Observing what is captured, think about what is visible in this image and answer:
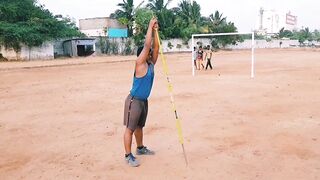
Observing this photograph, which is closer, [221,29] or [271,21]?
[221,29]

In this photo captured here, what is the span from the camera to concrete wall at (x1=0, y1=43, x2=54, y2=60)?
1296 inches

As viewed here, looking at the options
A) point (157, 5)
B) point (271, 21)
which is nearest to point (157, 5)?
point (157, 5)

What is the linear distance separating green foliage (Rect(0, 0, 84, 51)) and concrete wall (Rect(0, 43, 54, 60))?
1.47 ft

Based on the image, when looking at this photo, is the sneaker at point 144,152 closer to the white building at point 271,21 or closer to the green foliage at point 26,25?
the green foliage at point 26,25

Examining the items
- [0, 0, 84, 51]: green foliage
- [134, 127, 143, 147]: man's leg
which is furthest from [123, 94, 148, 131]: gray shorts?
[0, 0, 84, 51]: green foliage

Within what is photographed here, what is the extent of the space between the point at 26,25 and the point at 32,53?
2.65 m

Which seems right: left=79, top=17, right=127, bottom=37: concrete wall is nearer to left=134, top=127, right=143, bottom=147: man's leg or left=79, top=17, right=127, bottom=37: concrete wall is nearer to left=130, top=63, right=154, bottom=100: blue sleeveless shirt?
left=134, top=127, right=143, bottom=147: man's leg

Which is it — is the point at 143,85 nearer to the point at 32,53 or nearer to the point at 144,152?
the point at 144,152

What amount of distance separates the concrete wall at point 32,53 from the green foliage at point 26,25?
0.45m

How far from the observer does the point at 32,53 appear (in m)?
34.3

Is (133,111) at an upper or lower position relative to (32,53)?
lower

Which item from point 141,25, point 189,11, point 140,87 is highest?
point 189,11

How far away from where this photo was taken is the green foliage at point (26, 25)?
106ft

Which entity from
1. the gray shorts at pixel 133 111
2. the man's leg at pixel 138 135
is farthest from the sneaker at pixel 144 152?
the gray shorts at pixel 133 111
